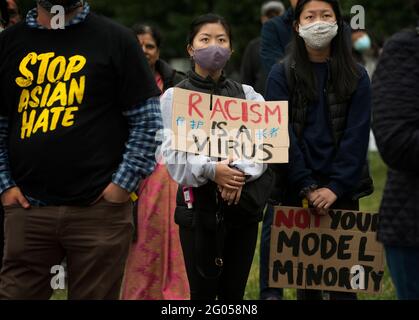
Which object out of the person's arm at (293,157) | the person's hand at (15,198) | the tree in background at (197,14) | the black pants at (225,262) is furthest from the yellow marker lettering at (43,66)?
the tree in background at (197,14)

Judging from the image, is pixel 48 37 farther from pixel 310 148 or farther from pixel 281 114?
pixel 310 148

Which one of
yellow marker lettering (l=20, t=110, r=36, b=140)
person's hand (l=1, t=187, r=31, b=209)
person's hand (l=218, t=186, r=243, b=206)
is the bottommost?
person's hand (l=218, t=186, r=243, b=206)

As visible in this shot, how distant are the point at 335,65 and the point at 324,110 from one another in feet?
0.93

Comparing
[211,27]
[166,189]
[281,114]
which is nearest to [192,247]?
[281,114]

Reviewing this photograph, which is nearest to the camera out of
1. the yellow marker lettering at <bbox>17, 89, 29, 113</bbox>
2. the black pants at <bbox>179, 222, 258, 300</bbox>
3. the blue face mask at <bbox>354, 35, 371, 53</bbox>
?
the yellow marker lettering at <bbox>17, 89, 29, 113</bbox>

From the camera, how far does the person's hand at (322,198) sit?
595cm

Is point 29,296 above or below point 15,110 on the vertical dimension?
below

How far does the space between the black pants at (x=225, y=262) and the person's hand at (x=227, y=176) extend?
1.11ft

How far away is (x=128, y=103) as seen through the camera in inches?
197

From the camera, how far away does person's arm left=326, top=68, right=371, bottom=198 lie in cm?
598

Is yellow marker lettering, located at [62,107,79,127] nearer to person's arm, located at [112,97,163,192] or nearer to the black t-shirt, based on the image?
the black t-shirt

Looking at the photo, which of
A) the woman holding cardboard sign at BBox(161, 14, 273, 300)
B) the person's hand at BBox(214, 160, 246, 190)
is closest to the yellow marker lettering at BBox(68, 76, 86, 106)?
the woman holding cardboard sign at BBox(161, 14, 273, 300)

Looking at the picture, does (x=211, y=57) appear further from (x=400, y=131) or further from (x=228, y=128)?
(x=400, y=131)
